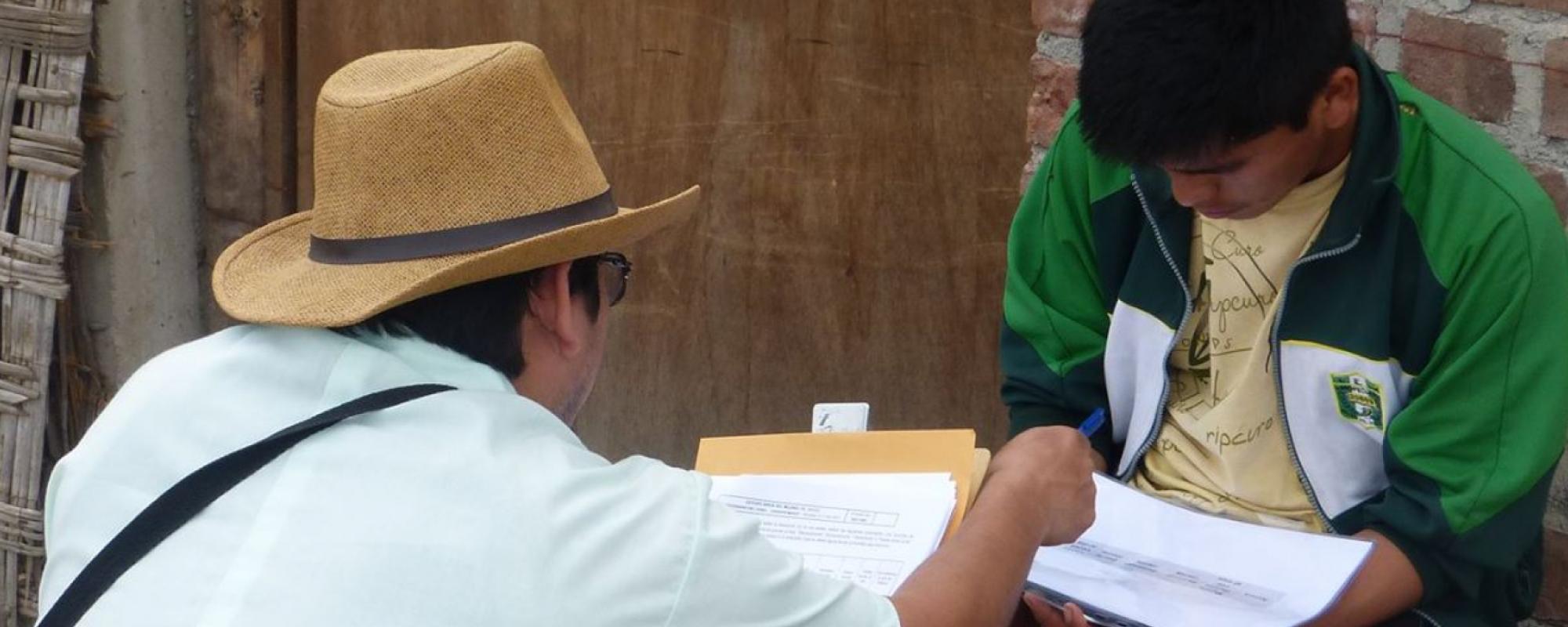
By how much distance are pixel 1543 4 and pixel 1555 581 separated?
2.49 feet

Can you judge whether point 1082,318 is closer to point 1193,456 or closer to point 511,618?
point 1193,456

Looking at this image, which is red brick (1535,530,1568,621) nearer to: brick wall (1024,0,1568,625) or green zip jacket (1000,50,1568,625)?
brick wall (1024,0,1568,625)

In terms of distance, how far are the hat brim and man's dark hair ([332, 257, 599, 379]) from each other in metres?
0.02

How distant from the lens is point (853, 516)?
2.09 meters

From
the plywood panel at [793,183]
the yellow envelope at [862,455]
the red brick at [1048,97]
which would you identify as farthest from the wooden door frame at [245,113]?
the yellow envelope at [862,455]

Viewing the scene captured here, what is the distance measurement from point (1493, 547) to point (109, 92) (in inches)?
108

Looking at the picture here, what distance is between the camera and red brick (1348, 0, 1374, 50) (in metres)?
2.55

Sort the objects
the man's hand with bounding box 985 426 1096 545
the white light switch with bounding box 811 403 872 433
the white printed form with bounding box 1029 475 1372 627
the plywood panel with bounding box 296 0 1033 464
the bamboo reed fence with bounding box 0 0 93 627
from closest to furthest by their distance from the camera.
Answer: the man's hand with bounding box 985 426 1096 545 → the white printed form with bounding box 1029 475 1372 627 → the white light switch with bounding box 811 403 872 433 → the plywood panel with bounding box 296 0 1033 464 → the bamboo reed fence with bounding box 0 0 93 627

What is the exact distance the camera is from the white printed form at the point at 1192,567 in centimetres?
213

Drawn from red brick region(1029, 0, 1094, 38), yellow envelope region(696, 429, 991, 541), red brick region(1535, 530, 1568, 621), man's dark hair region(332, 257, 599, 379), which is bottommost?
red brick region(1535, 530, 1568, 621)

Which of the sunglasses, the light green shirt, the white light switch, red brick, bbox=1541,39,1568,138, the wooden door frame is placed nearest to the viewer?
the light green shirt

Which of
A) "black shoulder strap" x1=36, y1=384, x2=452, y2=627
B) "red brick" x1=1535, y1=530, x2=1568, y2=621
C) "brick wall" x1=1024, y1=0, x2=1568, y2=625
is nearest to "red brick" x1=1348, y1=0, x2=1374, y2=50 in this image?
"brick wall" x1=1024, y1=0, x2=1568, y2=625

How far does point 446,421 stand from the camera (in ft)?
5.64

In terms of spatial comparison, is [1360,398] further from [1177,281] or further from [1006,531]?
[1006,531]
